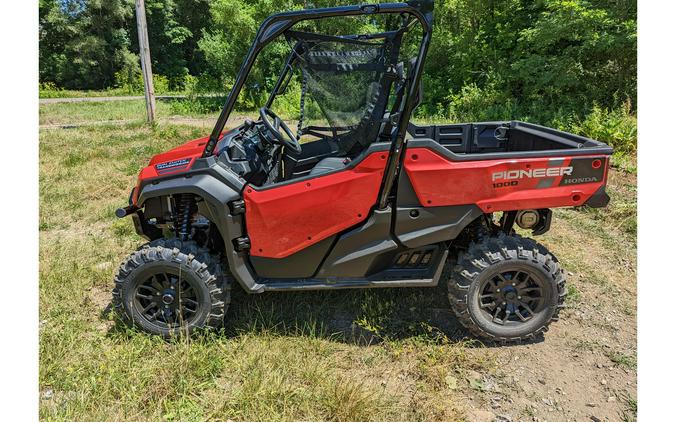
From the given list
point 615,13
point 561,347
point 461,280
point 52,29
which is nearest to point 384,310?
point 461,280

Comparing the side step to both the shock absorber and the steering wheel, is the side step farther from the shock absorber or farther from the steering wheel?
the steering wheel

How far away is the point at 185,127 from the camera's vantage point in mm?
10859

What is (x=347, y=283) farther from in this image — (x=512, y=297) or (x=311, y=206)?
(x=512, y=297)

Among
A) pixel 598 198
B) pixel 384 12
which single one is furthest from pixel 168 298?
pixel 598 198

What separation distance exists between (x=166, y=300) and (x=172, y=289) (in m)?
0.08

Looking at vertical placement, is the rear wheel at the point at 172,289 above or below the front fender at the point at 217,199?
below

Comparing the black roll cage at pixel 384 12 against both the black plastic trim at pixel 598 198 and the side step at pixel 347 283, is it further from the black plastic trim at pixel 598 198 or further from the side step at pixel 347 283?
the black plastic trim at pixel 598 198

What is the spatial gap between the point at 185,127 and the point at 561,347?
9.89m

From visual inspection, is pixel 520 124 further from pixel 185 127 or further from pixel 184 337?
pixel 185 127

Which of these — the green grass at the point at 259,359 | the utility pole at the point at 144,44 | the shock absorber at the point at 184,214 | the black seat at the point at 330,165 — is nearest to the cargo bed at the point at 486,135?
the black seat at the point at 330,165

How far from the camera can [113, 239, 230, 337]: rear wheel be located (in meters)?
3.02

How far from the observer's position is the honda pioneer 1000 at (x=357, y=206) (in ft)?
9.20

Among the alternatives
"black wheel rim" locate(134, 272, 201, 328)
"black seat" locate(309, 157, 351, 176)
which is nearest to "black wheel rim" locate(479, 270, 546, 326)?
"black seat" locate(309, 157, 351, 176)

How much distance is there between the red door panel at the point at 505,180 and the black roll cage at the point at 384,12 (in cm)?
12
